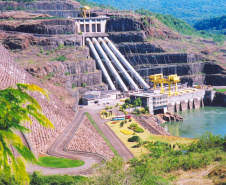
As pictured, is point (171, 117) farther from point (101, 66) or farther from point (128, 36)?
point (128, 36)

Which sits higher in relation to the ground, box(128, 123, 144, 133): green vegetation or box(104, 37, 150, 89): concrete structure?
box(104, 37, 150, 89): concrete structure

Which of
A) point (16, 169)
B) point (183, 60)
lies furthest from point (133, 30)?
point (16, 169)

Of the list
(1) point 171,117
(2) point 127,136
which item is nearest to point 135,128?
(2) point 127,136

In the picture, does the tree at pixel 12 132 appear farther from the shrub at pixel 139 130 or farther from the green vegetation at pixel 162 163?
the shrub at pixel 139 130

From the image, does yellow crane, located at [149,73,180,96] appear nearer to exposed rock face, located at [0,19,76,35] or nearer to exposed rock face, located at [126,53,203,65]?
exposed rock face, located at [126,53,203,65]

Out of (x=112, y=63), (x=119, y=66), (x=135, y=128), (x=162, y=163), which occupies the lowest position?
(x=135, y=128)

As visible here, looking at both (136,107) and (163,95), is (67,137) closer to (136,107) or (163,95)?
(136,107)

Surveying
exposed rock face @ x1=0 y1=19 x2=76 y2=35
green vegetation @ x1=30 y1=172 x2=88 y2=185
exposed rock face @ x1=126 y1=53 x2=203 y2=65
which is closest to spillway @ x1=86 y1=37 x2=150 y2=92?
exposed rock face @ x1=126 y1=53 x2=203 y2=65
